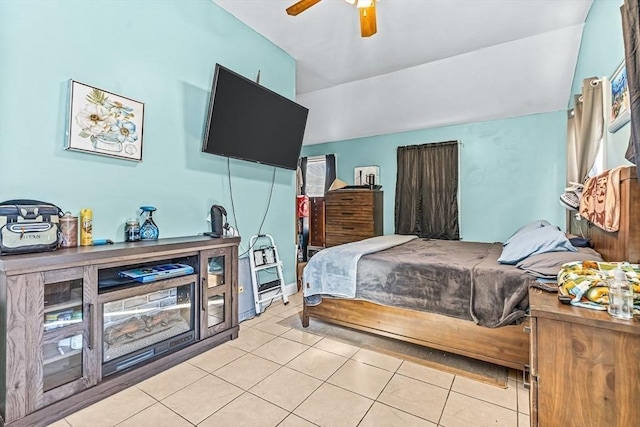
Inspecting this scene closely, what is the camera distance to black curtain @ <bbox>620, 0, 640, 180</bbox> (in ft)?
4.19

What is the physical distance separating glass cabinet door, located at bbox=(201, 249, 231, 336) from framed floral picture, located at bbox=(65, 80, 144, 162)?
35.8 inches

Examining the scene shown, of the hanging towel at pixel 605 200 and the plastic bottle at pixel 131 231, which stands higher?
the hanging towel at pixel 605 200

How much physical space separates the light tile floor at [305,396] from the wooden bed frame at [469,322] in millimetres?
181

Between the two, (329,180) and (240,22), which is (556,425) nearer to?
(240,22)

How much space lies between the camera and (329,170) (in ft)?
19.4

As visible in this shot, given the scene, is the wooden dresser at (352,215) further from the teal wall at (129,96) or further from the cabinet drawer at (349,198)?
the teal wall at (129,96)

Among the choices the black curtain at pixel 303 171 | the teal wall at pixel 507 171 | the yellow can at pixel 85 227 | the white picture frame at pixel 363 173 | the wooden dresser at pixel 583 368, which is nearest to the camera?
the wooden dresser at pixel 583 368

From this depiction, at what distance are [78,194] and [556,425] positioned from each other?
2.61 meters

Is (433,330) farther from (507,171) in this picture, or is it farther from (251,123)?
(507,171)

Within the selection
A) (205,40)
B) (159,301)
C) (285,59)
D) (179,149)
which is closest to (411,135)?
(285,59)

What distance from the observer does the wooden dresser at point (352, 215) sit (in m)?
5.03

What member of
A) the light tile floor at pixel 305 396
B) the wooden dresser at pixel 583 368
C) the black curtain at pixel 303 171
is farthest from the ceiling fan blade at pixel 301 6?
the black curtain at pixel 303 171

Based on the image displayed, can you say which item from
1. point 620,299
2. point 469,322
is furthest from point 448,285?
point 620,299

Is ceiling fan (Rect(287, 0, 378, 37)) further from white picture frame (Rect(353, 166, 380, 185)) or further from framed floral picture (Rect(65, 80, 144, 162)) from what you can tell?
white picture frame (Rect(353, 166, 380, 185))
